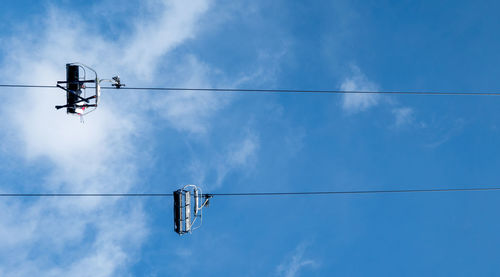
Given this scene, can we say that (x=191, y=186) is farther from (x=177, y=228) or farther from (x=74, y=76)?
(x=74, y=76)

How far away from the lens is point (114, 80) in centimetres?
1540

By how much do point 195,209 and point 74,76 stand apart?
8.93 meters

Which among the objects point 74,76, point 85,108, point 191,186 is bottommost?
point 191,186

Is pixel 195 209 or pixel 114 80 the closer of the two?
pixel 114 80

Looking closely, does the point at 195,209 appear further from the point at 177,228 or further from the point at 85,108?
the point at 85,108

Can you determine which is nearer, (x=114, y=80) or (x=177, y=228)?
(x=114, y=80)

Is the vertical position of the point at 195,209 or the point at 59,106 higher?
the point at 59,106

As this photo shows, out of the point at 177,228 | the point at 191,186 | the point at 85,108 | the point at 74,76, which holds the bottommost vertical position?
the point at 177,228

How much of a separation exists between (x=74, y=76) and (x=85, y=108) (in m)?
1.59

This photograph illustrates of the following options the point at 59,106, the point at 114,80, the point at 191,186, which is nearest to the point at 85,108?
the point at 59,106

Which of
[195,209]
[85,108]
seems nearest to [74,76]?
[85,108]

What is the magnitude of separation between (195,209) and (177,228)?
133 cm

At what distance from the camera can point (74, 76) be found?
610 inches

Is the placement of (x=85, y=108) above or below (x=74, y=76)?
below
